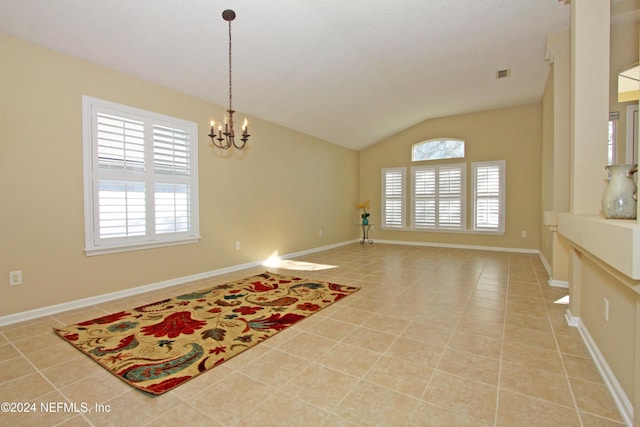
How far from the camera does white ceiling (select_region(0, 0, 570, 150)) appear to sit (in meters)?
2.87

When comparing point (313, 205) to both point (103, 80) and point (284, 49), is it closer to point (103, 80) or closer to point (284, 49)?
point (284, 49)

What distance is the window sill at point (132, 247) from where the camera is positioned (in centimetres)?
335

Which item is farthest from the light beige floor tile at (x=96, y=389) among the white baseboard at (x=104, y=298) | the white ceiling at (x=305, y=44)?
the white ceiling at (x=305, y=44)

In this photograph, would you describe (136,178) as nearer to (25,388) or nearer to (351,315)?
(25,388)

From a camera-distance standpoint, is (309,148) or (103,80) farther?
(309,148)

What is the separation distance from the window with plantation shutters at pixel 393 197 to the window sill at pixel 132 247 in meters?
5.25

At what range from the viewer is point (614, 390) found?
1.70 m

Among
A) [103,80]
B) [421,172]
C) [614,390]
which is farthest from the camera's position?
[421,172]

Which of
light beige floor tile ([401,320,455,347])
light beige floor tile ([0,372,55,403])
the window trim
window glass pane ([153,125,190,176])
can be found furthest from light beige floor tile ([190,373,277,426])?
the window trim

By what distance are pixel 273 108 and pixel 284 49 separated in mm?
1557

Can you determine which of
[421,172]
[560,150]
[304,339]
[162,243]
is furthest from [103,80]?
[421,172]

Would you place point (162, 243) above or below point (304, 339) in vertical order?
above

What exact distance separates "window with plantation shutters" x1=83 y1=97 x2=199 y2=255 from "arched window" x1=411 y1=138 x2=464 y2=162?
18.2ft

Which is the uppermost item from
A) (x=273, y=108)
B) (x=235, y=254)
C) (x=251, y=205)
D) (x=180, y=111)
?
(x=273, y=108)
